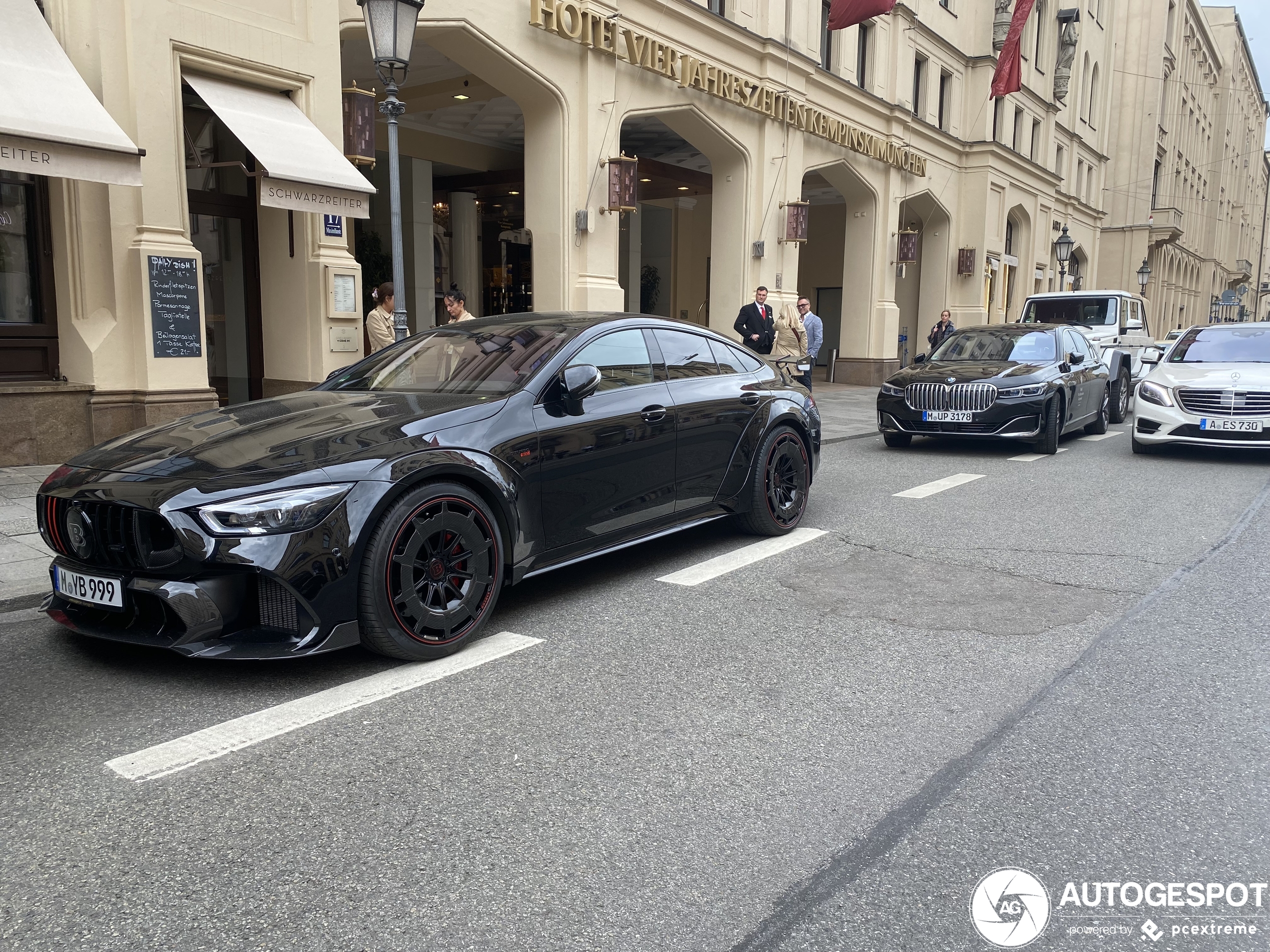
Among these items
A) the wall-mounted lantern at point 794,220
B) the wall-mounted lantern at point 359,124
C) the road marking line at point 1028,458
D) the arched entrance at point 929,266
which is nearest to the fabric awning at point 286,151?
the wall-mounted lantern at point 359,124

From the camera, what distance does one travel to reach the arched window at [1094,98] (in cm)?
4050

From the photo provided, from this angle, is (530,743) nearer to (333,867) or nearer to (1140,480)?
(333,867)

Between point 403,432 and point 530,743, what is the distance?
1.58 m

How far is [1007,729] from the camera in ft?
11.7

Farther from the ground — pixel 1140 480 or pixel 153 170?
pixel 153 170

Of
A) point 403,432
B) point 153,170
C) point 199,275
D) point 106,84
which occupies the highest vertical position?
point 106,84

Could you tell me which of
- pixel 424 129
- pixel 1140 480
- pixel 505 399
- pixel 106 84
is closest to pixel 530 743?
pixel 505 399

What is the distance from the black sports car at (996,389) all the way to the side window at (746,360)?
16.1ft

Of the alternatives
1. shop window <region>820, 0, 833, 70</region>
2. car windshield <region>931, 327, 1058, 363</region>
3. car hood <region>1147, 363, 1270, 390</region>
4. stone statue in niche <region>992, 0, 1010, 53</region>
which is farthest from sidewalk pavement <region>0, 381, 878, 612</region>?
stone statue in niche <region>992, 0, 1010, 53</region>

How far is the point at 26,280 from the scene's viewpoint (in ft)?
31.2

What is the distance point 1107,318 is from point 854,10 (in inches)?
303

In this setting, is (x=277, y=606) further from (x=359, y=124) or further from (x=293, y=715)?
(x=359, y=124)

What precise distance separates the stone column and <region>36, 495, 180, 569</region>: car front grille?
738 inches

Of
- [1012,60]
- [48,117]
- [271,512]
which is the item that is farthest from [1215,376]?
[1012,60]
